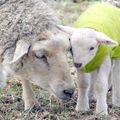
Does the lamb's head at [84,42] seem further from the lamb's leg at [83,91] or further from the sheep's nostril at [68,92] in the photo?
the lamb's leg at [83,91]

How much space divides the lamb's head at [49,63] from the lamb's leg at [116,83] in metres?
1.11

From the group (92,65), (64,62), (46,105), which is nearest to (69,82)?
(64,62)

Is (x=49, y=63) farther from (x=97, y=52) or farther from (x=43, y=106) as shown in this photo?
(x=43, y=106)

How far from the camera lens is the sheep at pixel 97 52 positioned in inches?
242

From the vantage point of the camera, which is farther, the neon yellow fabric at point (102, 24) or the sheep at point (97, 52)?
the neon yellow fabric at point (102, 24)

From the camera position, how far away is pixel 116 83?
700 centimetres

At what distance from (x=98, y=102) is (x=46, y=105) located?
0.67 m

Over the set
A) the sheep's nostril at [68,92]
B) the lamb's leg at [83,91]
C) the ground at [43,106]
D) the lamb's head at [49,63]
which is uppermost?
the lamb's head at [49,63]

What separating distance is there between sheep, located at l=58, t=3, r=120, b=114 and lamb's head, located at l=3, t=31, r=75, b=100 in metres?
0.20

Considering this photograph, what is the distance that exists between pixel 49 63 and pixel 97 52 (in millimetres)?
616

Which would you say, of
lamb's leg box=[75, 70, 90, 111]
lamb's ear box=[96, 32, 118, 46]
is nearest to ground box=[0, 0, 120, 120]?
lamb's leg box=[75, 70, 90, 111]

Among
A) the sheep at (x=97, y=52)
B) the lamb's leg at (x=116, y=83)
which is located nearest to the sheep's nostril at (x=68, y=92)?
the sheep at (x=97, y=52)

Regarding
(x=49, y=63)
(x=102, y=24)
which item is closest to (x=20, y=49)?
(x=49, y=63)

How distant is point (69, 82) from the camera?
19.4ft
